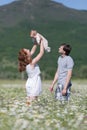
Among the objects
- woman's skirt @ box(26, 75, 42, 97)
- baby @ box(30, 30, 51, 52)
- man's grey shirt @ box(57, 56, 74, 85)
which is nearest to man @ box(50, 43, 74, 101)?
man's grey shirt @ box(57, 56, 74, 85)

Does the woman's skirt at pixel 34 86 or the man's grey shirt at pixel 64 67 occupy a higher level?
the man's grey shirt at pixel 64 67

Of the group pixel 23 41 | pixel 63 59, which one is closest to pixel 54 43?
pixel 23 41

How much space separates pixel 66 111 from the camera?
9.68 m

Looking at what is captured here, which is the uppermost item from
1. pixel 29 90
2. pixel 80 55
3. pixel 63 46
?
pixel 63 46

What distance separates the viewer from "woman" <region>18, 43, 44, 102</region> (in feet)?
41.1

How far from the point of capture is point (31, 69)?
1266cm

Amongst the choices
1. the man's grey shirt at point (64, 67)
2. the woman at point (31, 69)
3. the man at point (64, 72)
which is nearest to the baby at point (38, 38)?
the woman at point (31, 69)

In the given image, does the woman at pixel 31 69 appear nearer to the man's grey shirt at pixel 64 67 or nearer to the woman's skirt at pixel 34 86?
the woman's skirt at pixel 34 86

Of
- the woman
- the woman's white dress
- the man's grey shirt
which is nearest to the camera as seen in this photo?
the woman

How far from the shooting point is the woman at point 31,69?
12.5m

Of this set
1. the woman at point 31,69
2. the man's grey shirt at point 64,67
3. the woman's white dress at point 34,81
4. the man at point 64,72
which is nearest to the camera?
the woman at point 31,69

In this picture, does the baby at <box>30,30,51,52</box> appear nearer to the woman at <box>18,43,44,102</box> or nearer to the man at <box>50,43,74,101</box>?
the woman at <box>18,43,44,102</box>

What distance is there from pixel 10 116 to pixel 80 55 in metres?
163

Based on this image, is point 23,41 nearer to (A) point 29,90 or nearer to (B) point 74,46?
(B) point 74,46
